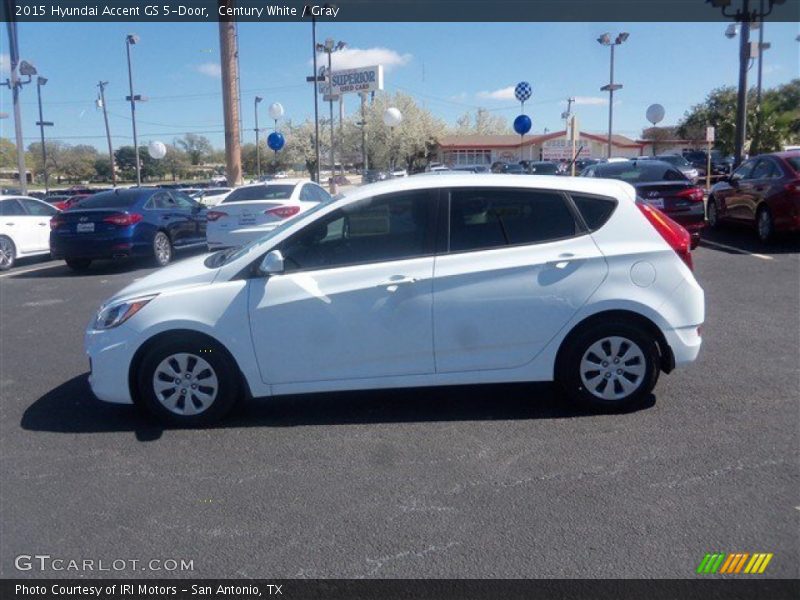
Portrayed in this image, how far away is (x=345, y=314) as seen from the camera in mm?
4945

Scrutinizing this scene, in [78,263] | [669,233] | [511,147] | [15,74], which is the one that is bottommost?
[78,263]

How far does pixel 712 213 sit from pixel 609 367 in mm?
11675

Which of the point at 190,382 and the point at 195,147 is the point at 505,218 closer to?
the point at 190,382

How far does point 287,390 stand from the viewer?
5.06 metres

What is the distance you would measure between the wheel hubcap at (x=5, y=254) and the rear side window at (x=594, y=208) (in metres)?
13.1

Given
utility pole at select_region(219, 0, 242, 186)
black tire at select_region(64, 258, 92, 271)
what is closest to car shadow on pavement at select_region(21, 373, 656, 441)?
black tire at select_region(64, 258, 92, 271)

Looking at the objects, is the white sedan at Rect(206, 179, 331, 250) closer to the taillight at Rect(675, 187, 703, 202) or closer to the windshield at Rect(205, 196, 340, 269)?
the taillight at Rect(675, 187, 703, 202)

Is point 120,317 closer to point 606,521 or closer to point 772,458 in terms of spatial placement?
point 606,521

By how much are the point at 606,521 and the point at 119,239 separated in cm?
1124

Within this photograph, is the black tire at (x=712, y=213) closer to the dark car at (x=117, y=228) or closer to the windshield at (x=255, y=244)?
the dark car at (x=117, y=228)

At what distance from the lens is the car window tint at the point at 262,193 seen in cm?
1323

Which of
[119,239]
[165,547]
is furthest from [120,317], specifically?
[119,239]

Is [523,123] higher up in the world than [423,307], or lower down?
higher up
